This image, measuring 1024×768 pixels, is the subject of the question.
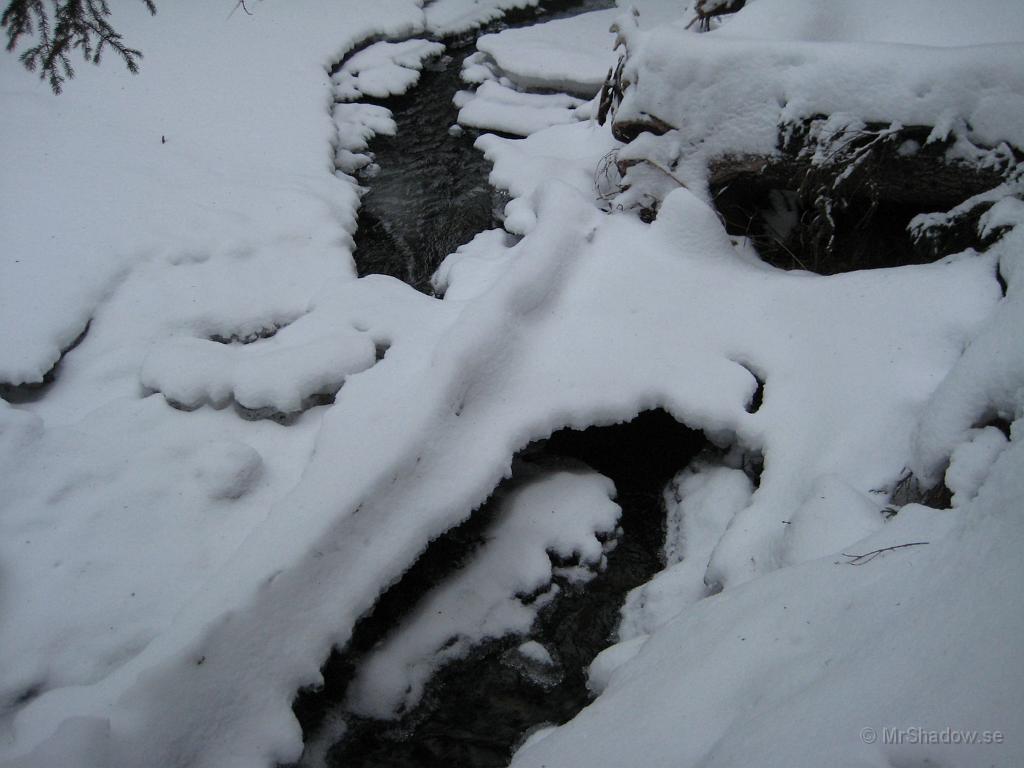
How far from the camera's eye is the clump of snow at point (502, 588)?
2.91 m

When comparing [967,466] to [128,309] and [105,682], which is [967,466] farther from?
[128,309]

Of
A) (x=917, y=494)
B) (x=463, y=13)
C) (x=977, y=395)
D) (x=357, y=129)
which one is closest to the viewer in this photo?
(x=977, y=395)

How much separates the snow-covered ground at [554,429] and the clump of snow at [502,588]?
2 cm

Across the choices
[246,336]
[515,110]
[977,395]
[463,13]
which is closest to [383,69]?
[515,110]

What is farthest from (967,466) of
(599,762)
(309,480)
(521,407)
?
(309,480)

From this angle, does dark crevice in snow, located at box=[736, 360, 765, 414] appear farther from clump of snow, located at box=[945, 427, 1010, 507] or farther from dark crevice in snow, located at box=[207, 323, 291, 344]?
dark crevice in snow, located at box=[207, 323, 291, 344]

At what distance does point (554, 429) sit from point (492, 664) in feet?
4.13

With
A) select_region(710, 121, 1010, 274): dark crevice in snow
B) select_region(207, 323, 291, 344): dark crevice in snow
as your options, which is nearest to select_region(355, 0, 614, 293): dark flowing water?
select_region(207, 323, 291, 344): dark crevice in snow

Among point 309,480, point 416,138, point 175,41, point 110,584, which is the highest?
point 175,41

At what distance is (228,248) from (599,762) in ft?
16.0

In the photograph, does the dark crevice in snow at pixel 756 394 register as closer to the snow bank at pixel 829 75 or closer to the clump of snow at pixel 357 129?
the snow bank at pixel 829 75

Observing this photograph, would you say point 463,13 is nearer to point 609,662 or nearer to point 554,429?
point 554,429

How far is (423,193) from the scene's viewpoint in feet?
21.8

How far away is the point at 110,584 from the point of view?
9.78ft
